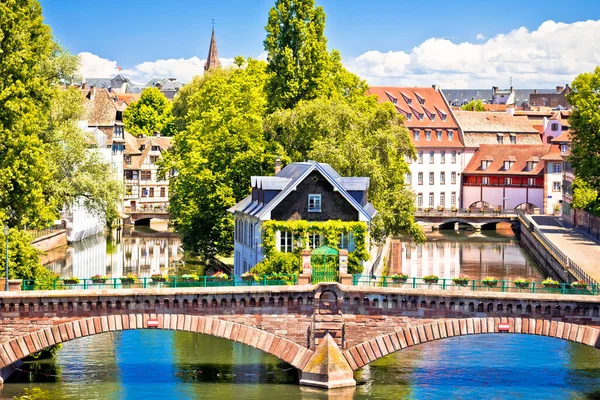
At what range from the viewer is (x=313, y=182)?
64750 mm

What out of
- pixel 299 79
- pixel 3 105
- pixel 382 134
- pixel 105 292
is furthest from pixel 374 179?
pixel 105 292

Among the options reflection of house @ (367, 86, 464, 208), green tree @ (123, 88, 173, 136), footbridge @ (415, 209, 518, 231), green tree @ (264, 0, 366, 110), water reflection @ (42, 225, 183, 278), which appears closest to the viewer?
green tree @ (264, 0, 366, 110)

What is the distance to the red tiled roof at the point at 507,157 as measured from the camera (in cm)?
14188

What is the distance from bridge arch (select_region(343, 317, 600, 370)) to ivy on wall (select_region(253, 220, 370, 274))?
1414 centimetres

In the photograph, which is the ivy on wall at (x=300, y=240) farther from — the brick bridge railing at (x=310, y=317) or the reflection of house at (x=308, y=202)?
→ the brick bridge railing at (x=310, y=317)

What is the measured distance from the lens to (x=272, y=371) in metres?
54.3

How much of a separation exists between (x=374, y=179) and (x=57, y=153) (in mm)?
18775

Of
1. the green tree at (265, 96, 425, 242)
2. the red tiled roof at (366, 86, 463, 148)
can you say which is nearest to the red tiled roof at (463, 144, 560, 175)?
the red tiled roof at (366, 86, 463, 148)

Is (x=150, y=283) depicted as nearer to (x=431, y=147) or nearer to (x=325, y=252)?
(x=325, y=252)

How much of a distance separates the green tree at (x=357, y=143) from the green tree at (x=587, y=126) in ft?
54.9

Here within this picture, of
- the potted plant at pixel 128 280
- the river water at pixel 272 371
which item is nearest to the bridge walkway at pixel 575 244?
the river water at pixel 272 371

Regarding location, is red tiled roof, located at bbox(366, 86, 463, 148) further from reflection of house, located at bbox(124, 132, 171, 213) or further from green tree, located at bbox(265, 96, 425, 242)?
green tree, located at bbox(265, 96, 425, 242)

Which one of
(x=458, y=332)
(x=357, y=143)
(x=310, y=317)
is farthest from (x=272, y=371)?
(x=357, y=143)

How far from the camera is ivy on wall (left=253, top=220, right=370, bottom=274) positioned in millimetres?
64062
